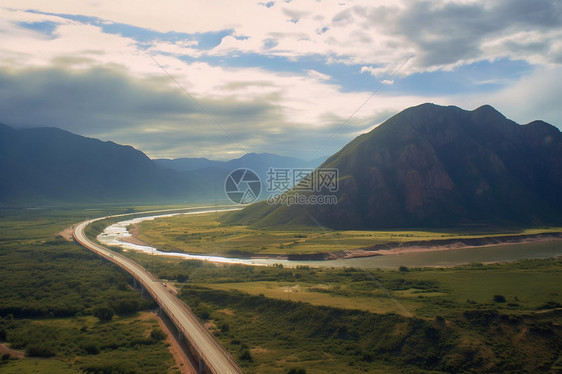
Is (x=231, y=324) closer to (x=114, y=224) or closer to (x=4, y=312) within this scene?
(x=4, y=312)

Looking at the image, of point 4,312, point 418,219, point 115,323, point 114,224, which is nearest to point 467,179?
point 418,219

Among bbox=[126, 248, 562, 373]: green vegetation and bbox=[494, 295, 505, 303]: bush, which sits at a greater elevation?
bbox=[494, 295, 505, 303]: bush

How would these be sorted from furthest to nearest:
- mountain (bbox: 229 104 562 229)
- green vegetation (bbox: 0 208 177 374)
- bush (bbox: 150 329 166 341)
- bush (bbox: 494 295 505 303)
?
1. mountain (bbox: 229 104 562 229)
2. bush (bbox: 494 295 505 303)
3. bush (bbox: 150 329 166 341)
4. green vegetation (bbox: 0 208 177 374)

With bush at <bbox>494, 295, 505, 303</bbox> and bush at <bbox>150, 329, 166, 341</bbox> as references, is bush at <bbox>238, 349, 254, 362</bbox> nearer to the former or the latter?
bush at <bbox>150, 329, 166, 341</bbox>

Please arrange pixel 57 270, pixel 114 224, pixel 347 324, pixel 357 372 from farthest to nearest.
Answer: pixel 114 224, pixel 57 270, pixel 347 324, pixel 357 372

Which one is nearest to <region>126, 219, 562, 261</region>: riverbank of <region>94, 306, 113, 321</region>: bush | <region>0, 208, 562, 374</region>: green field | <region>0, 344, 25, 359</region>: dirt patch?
<region>0, 208, 562, 374</region>: green field

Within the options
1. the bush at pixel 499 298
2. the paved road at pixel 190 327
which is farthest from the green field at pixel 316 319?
the paved road at pixel 190 327
